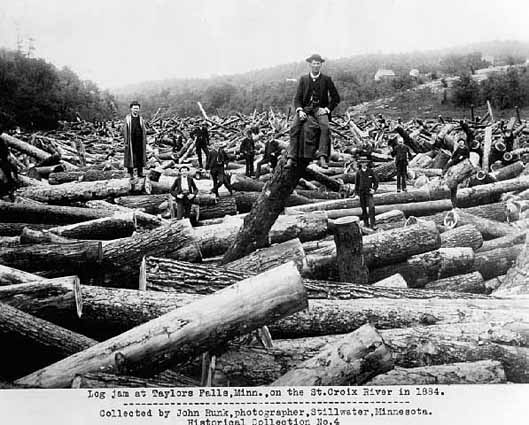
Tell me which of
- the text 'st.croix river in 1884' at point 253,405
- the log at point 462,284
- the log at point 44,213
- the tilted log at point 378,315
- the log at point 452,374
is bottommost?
the text 'st.croix river in 1884' at point 253,405

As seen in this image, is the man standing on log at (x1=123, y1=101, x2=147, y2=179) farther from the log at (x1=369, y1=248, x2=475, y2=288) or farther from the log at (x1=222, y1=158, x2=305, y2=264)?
the log at (x1=369, y1=248, x2=475, y2=288)

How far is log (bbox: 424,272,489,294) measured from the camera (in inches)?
199

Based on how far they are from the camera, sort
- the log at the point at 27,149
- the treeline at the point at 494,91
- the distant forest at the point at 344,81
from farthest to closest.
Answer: the treeline at the point at 494,91 < the log at the point at 27,149 < the distant forest at the point at 344,81

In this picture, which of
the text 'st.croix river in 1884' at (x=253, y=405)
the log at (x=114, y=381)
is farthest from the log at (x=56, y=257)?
the log at (x=114, y=381)

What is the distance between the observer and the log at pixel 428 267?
16.9ft

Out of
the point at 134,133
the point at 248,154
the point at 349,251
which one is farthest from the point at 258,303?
the point at 248,154

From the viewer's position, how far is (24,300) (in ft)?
12.4

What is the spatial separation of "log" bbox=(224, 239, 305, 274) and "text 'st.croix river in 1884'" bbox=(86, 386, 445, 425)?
1281 mm

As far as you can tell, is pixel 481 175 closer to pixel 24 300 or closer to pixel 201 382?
pixel 201 382

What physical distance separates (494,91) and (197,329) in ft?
34.9

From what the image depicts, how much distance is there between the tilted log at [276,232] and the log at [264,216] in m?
0.19

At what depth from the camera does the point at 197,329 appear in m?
3.28

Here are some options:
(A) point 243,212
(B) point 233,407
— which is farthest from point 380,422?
(A) point 243,212

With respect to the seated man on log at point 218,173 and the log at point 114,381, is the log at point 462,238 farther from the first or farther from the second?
the log at point 114,381
